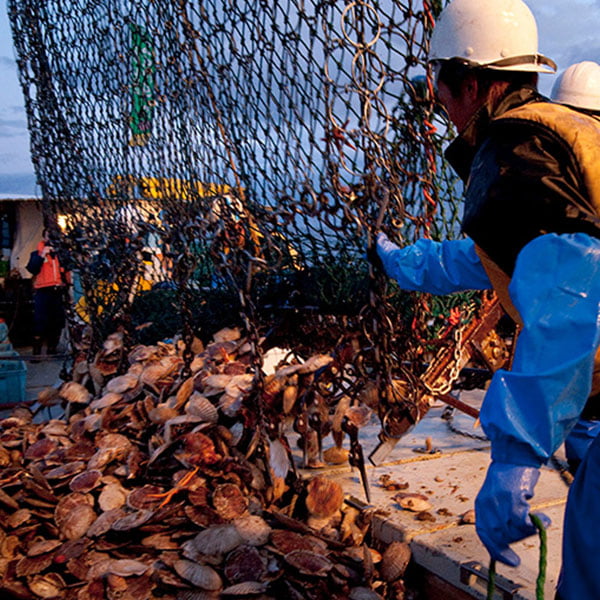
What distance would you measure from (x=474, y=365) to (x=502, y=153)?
235cm

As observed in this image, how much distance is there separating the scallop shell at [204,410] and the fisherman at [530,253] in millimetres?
1709

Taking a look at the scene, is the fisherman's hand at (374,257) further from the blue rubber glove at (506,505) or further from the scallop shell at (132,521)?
the scallop shell at (132,521)

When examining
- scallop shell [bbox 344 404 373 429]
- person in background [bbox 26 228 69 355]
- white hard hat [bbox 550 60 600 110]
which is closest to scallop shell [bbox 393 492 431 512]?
scallop shell [bbox 344 404 373 429]

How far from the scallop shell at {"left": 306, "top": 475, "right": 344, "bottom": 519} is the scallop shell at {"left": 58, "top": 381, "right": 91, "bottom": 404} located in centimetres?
206

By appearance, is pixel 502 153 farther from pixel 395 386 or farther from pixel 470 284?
pixel 395 386

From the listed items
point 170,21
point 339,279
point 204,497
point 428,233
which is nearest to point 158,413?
point 204,497

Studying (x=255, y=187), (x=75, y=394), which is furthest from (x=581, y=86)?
(x=75, y=394)

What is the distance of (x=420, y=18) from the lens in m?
2.50


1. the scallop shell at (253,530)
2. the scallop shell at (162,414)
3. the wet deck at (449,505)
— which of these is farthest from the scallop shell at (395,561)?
the scallop shell at (162,414)

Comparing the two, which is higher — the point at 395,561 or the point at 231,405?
the point at 231,405

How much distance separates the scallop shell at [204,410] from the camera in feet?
10.00

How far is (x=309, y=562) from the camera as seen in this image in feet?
7.77

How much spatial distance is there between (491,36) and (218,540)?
2.08 meters

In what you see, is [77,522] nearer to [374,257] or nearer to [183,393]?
[183,393]
